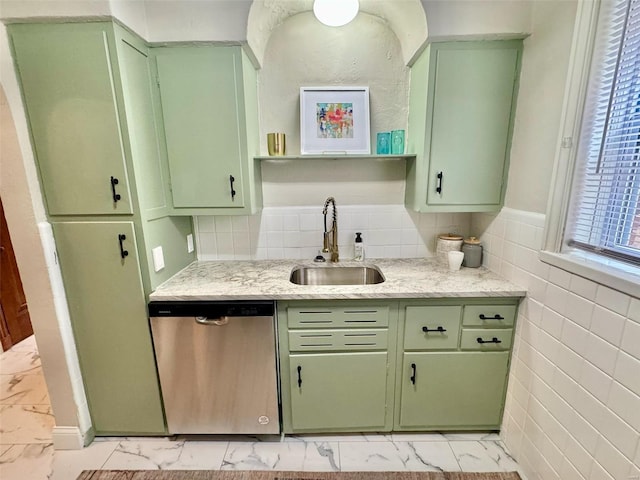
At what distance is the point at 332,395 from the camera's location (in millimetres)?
1649

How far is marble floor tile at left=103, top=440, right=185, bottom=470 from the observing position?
1.57 metres

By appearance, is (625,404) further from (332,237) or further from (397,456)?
(332,237)

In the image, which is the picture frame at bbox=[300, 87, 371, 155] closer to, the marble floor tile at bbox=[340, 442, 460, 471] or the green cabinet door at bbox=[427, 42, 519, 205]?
the green cabinet door at bbox=[427, 42, 519, 205]

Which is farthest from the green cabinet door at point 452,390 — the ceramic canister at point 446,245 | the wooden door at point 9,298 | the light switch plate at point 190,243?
the wooden door at point 9,298

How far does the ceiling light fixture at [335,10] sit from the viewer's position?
1.54 m

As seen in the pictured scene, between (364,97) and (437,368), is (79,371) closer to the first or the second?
(437,368)

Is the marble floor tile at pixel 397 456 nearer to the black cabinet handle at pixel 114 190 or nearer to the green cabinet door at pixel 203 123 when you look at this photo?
the green cabinet door at pixel 203 123

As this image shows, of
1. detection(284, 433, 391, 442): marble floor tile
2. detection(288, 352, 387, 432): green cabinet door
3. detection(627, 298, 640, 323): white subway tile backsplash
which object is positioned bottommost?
detection(284, 433, 391, 442): marble floor tile

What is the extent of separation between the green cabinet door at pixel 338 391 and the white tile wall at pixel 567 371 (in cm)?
72

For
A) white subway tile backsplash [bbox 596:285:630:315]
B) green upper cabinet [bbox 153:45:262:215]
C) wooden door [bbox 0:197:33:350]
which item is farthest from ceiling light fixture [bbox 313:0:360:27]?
wooden door [bbox 0:197:33:350]

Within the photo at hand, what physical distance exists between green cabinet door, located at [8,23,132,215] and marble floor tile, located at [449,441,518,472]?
2.21m

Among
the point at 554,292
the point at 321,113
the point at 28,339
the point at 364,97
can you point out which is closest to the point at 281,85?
the point at 321,113

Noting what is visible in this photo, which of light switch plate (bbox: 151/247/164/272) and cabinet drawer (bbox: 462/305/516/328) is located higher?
light switch plate (bbox: 151/247/164/272)

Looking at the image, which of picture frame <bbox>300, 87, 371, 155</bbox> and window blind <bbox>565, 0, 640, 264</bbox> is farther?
picture frame <bbox>300, 87, 371, 155</bbox>
